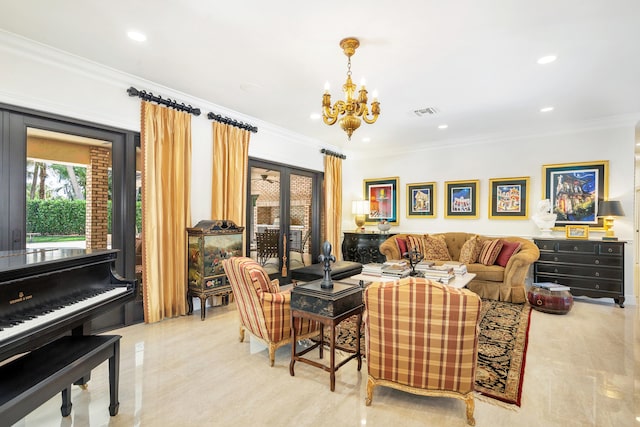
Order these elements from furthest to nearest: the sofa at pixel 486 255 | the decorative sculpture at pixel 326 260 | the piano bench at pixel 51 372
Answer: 1. the sofa at pixel 486 255
2. the decorative sculpture at pixel 326 260
3. the piano bench at pixel 51 372

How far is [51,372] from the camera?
1609mm

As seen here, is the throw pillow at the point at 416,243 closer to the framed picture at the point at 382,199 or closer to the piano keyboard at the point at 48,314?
the framed picture at the point at 382,199

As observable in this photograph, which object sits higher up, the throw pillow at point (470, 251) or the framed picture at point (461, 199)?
the framed picture at point (461, 199)

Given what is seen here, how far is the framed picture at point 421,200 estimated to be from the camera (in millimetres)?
6547

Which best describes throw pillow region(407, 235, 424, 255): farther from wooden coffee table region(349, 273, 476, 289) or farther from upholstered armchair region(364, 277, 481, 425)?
upholstered armchair region(364, 277, 481, 425)

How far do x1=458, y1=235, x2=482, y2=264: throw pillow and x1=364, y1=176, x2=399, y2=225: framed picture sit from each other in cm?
180

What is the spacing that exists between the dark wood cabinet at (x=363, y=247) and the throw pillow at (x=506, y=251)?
6.75 feet

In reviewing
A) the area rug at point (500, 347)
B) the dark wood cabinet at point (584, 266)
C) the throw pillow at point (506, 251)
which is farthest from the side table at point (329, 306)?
the dark wood cabinet at point (584, 266)

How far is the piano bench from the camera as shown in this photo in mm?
1407

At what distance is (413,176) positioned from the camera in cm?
680

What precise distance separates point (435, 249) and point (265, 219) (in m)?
3.03

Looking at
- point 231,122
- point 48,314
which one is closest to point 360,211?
point 231,122

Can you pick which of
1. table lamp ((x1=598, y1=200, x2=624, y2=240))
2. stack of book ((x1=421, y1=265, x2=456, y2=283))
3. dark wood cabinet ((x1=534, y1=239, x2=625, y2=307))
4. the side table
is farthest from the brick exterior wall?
table lamp ((x1=598, y1=200, x2=624, y2=240))

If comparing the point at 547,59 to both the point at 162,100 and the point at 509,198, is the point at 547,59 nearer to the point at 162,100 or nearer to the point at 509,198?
the point at 509,198
